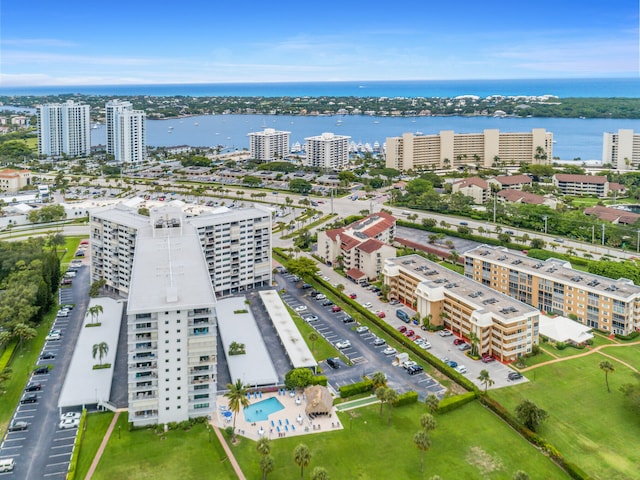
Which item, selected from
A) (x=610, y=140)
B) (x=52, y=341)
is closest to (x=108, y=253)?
(x=52, y=341)

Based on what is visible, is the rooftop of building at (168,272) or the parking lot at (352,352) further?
the parking lot at (352,352)

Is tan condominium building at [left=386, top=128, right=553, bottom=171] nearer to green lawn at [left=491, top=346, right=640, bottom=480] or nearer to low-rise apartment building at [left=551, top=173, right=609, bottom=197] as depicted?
low-rise apartment building at [left=551, top=173, right=609, bottom=197]

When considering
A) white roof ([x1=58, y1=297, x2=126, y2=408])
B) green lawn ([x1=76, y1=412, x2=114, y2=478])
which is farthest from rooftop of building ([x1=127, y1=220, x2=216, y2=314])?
green lawn ([x1=76, y1=412, x2=114, y2=478])

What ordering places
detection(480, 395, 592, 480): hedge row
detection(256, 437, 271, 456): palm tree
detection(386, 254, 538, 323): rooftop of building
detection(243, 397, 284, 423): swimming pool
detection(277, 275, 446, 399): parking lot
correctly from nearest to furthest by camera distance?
detection(256, 437, 271, 456): palm tree → detection(480, 395, 592, 480): hedge row → detection(243, 397, 284, 423): swimming pool → detection(277, 275, 446, 399): parking lot → detection(386, 254, 538, 323): rooftop of building

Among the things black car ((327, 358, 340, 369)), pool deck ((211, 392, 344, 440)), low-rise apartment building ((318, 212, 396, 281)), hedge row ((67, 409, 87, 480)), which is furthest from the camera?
low-rise apartment building ((318, 212, 396, 281))

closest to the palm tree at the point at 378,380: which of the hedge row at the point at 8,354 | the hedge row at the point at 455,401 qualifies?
the hedge row at the point at 455,401

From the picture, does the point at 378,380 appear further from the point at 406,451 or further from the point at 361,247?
the point at 361,247

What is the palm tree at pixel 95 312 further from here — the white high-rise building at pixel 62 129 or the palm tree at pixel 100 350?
the white high-rise building at pixel 62 129
